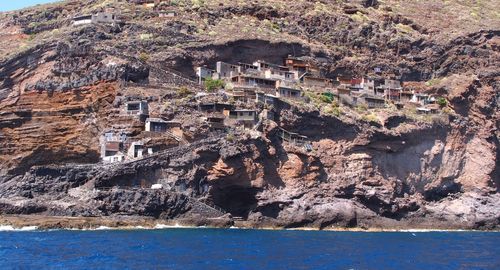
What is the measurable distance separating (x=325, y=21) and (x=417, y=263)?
71.7 m

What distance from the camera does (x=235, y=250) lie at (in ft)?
201

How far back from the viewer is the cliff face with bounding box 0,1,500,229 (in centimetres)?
8488

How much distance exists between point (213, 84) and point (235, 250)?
40.7 metres

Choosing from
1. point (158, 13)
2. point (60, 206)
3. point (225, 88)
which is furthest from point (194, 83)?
point (60, 206)

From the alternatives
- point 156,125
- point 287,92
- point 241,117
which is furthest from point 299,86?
point 156,125

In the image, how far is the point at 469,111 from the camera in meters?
108

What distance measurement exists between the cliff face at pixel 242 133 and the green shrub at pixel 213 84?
3071 millimetres

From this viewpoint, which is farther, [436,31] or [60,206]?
[436,31]

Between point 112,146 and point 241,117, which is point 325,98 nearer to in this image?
point 241,117

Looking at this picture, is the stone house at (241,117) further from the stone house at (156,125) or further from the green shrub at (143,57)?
the green shrub at (143,57)

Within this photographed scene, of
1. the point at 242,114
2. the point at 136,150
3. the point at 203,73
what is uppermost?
the point at 203,73

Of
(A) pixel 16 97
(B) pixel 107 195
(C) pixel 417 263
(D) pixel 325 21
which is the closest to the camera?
(C) pixel 417 263

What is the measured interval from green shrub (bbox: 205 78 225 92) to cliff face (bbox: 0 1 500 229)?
3071 millimetres

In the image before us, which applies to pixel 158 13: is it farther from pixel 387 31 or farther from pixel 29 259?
pixel 29 259
